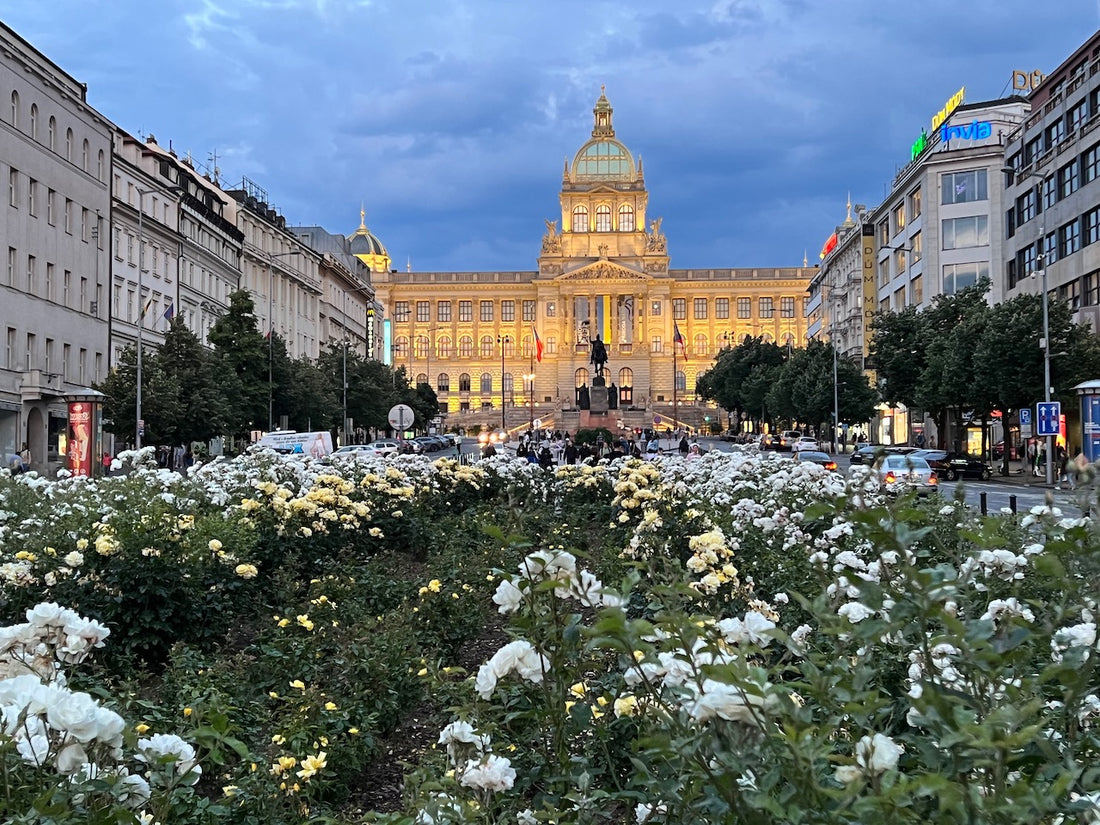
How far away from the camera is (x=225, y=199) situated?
7894 cm

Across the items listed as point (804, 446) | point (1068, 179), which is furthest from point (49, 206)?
point (1068, 179)

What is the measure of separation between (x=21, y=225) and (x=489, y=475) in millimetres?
31825

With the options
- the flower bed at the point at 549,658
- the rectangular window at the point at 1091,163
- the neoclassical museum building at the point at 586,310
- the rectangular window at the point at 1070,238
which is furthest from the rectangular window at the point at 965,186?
the neoclassical museum building at the point at 586,310

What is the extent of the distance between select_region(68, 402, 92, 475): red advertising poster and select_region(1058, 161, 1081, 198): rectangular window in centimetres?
4205

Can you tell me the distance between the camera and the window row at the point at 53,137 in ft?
152

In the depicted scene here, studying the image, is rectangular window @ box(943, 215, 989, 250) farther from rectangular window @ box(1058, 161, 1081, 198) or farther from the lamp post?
the lamp post

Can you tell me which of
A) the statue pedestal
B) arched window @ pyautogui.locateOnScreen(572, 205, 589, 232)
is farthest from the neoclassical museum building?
the statue pedestal

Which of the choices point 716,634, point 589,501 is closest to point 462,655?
point 716,634

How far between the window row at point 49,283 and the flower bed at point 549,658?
34005mm

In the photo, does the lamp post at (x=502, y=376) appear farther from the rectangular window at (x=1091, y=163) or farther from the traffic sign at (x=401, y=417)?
the traffic sign at (x=401, y=417)

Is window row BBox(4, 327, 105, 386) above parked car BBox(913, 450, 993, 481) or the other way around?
above

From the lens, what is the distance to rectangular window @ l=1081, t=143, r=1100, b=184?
161 feet

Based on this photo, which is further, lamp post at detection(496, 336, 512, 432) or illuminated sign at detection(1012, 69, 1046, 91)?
lamp post at detection(496, 336, 512, 432)

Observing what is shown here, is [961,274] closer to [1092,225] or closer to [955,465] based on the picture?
[1092,225]
